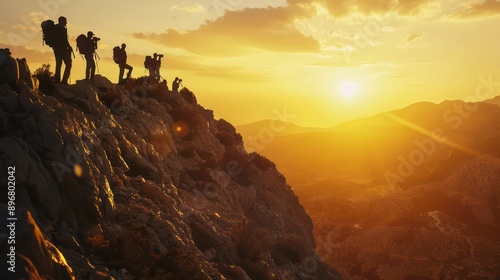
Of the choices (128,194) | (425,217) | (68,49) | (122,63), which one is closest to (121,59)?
(122,63)

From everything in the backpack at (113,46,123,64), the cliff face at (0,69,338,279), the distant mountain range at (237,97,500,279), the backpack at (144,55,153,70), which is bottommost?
the distant mountain range at (237,97,500,279)

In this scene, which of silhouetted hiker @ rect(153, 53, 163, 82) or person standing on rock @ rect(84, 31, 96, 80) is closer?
person standing on rock @ rect(84, 31, 96, 80)

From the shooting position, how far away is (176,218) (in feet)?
69.0

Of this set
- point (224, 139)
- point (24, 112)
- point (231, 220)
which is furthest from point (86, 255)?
point (224, 139)

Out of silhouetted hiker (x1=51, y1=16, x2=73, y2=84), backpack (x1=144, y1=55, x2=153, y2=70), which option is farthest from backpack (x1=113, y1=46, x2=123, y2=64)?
silhouetted hiker (x1=51, y1=16, x2=73, y2=84)

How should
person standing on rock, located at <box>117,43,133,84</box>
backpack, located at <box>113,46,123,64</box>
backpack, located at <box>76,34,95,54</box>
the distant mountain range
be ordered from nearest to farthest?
backpack, located at <box>76,34,95,54</box> → backpack, located at <box>113,46,123,64</box> → person standing on rock, located at <box>117,43,133,84</box> → the distant mountain range

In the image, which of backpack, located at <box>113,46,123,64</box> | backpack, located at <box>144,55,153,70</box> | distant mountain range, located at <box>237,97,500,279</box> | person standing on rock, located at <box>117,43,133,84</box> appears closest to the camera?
backpack, located at <box>113,46,123,64</box>

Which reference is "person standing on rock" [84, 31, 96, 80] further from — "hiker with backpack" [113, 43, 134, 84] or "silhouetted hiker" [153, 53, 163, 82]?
"silhouetted hiker" [153, 53, 163, 82]

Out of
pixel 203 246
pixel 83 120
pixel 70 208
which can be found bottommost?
pixel 203 246

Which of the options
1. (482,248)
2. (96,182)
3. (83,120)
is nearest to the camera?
(96,182)

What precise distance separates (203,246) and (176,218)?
8.65ft

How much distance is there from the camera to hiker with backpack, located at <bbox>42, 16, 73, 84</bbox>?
63.8 feet

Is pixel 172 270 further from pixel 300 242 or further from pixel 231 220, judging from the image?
pixel 300 242

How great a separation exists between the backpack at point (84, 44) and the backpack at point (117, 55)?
20.2 ft
